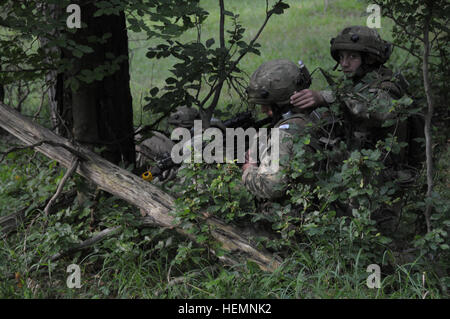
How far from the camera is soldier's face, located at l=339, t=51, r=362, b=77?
477 centimetres

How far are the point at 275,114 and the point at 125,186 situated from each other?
1278 mm

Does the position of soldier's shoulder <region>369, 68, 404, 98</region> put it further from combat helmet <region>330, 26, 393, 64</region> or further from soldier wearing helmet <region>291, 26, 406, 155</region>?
combat helmet <region>330, 26, 393, 64</region>

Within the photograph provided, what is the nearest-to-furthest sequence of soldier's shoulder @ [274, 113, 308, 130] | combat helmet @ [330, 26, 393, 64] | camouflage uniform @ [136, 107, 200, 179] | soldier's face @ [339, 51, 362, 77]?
soldier's shoulder @ [274, 113, 308, 130] → combat helmet @ [330, 26, 393, 64] → soldier's face @ [339, 51, 362, 77] → camouflage uniform @ [136, 107, 200, 179]

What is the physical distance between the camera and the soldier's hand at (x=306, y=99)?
13.8 ft

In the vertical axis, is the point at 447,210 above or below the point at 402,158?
below

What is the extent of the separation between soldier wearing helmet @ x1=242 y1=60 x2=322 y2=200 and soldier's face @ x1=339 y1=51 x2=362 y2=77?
49 centimetres

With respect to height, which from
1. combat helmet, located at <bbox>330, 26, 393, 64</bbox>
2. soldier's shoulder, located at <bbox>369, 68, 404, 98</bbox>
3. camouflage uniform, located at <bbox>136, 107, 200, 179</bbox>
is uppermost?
combat helmet, located at <bbox>330, 26, 393, 64</bbox>

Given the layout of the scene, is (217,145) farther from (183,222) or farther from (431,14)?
(431,14)

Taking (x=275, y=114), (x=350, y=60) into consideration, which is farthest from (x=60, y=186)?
(x=350, y=60)

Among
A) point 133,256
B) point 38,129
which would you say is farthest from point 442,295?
point 38,129

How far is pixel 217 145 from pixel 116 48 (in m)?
1.18

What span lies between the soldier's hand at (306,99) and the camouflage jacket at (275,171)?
0.27 ft

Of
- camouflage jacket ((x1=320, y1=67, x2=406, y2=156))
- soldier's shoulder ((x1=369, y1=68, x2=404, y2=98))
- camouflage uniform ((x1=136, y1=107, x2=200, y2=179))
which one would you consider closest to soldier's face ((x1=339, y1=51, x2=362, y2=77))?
camouflage jacket ((x1=320, y1=67, x2=406, y2=156))
